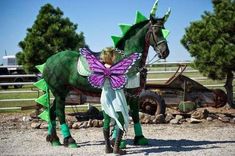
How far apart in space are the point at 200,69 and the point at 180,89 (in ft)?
3.66

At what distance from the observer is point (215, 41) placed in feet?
34.0

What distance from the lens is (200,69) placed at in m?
10.8

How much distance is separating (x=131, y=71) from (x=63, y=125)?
63.3 inches

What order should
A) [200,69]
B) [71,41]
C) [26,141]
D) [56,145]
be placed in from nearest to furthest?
1. [56,145]
2. [26,141]
3. [200,69]
4. [71,41]

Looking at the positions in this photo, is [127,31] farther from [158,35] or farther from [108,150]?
[108,150]

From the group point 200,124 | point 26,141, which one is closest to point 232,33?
point 200,124

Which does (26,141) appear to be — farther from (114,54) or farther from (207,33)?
(207,33)

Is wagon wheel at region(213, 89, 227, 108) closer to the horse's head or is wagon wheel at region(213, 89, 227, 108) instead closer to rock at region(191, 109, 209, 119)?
rock at region(191, 109, 209, 119)

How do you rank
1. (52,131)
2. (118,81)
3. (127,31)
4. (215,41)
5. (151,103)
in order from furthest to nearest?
(215,41), (151,103), (52,131), (127,31), (118,81)

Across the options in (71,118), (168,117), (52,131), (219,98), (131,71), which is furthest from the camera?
(219,98)

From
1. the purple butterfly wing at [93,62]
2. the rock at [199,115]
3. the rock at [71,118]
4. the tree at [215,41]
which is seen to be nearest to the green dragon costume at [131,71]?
the purple butterfly wing at [93,62]

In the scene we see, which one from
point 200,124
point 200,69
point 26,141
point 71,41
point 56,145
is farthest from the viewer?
point 71,41

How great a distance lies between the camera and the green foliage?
10.1 meters

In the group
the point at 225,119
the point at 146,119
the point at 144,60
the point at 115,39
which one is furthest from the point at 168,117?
the point at 115,39
